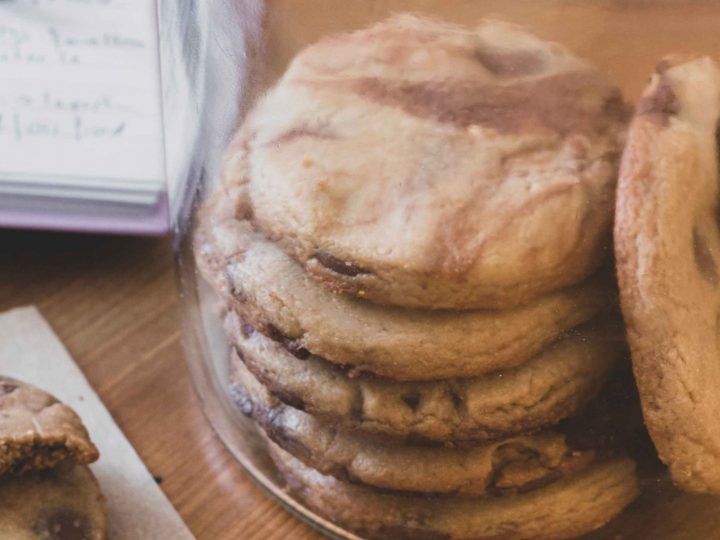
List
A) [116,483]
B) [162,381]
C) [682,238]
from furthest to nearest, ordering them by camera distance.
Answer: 1. [162,381]
2. [116,483]
3. [682,238]

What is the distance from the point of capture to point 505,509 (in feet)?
2.38

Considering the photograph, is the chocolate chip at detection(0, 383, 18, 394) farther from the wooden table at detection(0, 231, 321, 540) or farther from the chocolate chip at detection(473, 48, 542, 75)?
the chocolate chip at detection(473, 48, 542, 75)

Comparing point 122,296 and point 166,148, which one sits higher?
point 166,148

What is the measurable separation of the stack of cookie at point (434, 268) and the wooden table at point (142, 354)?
0.13m

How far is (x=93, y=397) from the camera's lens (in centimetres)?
91

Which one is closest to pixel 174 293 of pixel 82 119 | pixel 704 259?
pixel 82 119

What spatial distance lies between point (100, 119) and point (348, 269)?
20.8 inches

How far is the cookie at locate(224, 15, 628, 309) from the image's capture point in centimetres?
59

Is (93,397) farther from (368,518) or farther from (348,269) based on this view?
(348,269)

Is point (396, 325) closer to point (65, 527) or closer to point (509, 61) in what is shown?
point (509, 61)

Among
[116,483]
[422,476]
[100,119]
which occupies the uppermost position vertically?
[100,119]

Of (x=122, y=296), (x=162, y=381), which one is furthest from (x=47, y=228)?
(x=162, y=381)

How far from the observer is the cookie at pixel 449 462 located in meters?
0.69

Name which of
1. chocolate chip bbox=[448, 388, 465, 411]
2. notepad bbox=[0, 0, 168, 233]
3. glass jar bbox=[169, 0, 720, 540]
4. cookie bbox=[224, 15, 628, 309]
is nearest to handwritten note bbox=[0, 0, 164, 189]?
notepad bbox=[0, 0, 168, 233]
